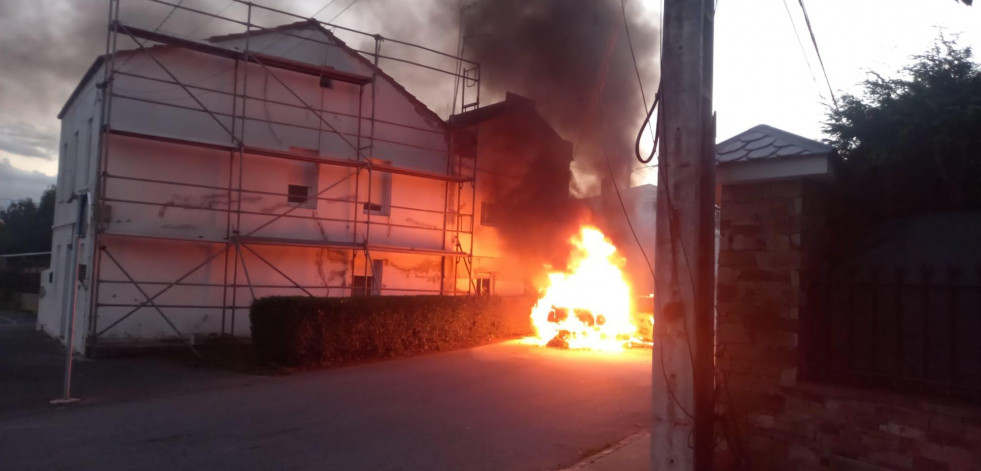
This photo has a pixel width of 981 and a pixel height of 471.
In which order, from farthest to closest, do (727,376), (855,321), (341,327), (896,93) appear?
(341,327) < (896,93) < (727,376) < (855,321)

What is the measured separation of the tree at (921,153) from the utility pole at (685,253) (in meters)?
2.37

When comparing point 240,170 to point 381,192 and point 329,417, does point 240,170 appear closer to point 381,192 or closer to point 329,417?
point 381,192

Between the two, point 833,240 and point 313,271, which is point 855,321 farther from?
point 313,271

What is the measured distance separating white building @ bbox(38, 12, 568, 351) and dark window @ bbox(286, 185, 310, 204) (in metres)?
0.05

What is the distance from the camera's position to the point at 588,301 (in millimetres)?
20250

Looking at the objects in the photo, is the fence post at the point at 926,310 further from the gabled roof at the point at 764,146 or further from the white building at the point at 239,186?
the white building at the point at 239,186

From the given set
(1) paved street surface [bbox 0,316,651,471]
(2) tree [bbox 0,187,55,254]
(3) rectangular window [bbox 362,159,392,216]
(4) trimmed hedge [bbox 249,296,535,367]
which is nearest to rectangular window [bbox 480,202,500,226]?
(3) rectangular window [bbox 362,159,392,216]

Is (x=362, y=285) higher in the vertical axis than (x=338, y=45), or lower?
lower

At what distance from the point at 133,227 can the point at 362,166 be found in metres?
5.31

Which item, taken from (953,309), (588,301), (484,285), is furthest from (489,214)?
(953,309)

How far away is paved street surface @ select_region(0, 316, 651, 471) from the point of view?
7039 mm

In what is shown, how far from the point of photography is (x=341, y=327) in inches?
538

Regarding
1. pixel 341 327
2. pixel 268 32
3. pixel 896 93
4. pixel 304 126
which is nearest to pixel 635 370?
pixel 341 327

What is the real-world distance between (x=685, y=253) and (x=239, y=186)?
1338cm
